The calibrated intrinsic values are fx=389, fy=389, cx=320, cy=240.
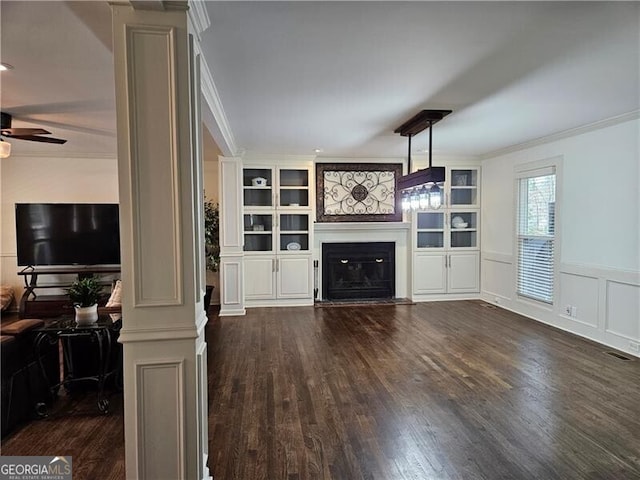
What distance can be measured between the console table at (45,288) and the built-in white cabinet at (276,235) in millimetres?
2112

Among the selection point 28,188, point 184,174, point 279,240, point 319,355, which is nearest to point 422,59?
point 184,174

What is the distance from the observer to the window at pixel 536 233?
17.5 ft

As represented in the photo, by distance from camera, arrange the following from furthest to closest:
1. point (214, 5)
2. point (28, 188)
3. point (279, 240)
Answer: point (279, 240), point (28, 188), point (214, 5)

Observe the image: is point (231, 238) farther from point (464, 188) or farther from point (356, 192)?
point (464, 188)

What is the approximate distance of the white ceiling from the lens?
201cm

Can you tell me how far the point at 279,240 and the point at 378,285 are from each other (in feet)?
6.43

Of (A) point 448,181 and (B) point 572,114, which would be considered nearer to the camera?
(B) point 572,114

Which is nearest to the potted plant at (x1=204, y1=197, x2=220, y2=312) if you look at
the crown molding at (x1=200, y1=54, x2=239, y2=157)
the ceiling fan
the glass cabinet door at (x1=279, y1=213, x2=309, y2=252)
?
the glass cabinet door at (x1=279, y1=213, x2=309, y2=252)

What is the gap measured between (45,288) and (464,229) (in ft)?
22.7

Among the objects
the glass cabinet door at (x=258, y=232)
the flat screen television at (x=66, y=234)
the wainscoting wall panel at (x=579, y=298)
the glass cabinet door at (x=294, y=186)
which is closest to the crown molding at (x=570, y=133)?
the wainscoting wall panel at (x=579, y=298)

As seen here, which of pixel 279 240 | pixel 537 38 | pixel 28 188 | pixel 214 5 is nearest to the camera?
pixel 214 5

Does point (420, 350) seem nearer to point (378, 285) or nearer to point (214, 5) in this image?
point (378, 285)

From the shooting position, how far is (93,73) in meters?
2.79

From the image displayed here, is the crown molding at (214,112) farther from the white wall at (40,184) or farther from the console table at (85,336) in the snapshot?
the white wall at (40,184)
